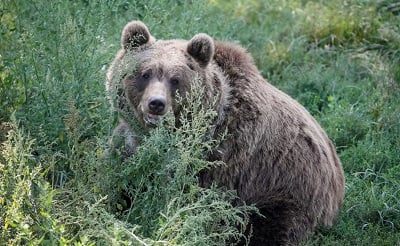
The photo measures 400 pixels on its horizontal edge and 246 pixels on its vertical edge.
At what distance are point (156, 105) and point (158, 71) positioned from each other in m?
0.38

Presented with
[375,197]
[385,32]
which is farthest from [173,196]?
[385,32]

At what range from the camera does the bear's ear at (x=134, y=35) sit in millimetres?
6398

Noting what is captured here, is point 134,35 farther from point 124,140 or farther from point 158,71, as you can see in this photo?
point 124,140

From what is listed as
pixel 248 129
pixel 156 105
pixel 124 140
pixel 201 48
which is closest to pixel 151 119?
pixel 156 105

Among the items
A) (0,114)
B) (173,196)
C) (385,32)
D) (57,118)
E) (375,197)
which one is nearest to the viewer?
(173,196)

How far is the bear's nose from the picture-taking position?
598cm

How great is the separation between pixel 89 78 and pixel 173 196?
135cm

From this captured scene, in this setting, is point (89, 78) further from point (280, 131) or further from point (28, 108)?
point (280, 131)

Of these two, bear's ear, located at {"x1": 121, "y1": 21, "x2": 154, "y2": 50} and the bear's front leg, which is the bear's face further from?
the bear's front leg

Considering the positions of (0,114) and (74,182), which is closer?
(74,182)

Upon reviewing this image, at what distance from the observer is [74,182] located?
562 cm

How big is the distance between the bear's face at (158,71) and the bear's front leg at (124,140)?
0.16 metres

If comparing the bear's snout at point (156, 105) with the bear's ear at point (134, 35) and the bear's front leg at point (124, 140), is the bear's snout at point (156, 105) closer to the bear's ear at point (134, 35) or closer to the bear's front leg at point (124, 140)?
the bear's front leg at point (124, 140)

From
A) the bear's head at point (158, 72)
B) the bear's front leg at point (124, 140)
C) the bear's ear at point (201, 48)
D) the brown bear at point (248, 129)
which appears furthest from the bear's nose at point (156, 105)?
the bear's ear at point (201, 48)
